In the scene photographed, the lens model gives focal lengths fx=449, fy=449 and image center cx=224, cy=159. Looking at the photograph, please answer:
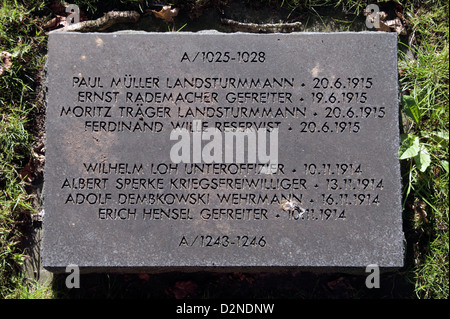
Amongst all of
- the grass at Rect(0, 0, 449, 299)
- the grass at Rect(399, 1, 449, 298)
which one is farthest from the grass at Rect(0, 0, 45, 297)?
the grass at Rect(399, 1, 449, 298)

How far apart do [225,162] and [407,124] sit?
1.41 metres

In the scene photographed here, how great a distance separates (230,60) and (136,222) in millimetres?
1164

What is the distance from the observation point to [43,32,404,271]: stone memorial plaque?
2721 millimetres

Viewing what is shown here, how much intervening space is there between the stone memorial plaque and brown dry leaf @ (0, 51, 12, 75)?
1.86 feet

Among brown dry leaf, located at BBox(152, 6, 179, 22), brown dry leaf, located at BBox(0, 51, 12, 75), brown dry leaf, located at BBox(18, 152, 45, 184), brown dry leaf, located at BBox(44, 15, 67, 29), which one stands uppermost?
brown dry leaf, located at BBox(152, 6, 179, 22)

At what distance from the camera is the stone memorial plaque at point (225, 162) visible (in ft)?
8.93

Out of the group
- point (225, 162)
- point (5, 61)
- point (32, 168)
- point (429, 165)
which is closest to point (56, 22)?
point (5, 61)

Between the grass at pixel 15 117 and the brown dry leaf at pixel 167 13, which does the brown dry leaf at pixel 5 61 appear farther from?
the brown dry leaf at pixel 167 13

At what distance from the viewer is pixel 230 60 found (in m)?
2.83

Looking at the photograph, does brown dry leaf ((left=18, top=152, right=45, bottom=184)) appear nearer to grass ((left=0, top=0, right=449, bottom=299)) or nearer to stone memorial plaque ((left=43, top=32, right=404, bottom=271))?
grass ((left=0, top=0, right=449, bottom=299))

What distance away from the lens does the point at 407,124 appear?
3.21 m

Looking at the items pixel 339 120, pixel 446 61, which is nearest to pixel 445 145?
pixel 446 61

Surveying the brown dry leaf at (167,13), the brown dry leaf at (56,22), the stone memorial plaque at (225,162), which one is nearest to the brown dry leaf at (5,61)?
the brown dry leaf at (56,22)
